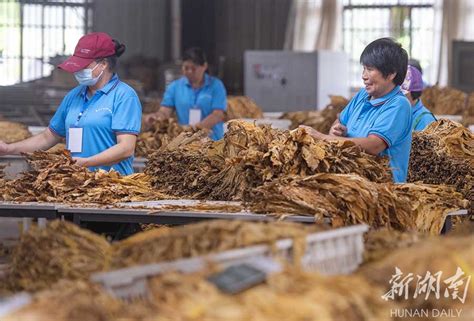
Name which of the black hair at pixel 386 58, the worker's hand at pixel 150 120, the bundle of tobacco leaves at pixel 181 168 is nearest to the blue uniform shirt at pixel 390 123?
the black hair at pixel 386 58

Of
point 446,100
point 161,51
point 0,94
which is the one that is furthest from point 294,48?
point 446,100

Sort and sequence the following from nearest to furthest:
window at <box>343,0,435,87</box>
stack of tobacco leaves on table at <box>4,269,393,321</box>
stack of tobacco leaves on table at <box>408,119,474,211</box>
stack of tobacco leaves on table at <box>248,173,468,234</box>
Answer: stack of tobacco leaves on table at <box>4,269,393,321</box> < stack of tobacco leaves on table at <box>248,173,468,234</box> < stack of tobacco leaves on table at <box>408,119,474,211</box> < window at <box>343,0,435,87</box>

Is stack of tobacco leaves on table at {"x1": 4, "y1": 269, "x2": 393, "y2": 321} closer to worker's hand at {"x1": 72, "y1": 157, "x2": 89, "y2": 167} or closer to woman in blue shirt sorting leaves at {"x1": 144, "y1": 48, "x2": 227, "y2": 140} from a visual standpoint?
worker's hand at {"x1": 72, "y1": 157, "x2": 89, "y2": 167}

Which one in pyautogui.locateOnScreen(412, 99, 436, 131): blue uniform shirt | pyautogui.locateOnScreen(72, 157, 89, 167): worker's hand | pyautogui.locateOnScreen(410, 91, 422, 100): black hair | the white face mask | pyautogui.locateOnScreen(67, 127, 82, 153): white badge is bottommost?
pyautogui.locateOnScreen(72, 157, 89, 167): worker's hand

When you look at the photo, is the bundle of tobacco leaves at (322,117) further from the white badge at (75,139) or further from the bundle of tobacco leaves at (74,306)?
the bundle of tobacco leaves at (74,306)

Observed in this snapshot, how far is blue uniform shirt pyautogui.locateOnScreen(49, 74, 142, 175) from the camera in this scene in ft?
21.5

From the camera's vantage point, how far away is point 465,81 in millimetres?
16172

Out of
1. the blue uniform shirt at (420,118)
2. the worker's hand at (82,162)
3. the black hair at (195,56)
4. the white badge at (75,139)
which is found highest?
the black hair at (195,56)

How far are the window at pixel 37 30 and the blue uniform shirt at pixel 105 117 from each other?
14390mm

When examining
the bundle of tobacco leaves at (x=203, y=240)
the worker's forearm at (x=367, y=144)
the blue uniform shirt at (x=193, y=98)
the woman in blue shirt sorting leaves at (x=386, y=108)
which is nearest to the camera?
the bundle of tobacco leaves at (x=203, y=240)

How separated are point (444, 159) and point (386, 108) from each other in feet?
3.81

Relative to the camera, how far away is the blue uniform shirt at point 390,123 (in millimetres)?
6023

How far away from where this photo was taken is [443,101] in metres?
12.9

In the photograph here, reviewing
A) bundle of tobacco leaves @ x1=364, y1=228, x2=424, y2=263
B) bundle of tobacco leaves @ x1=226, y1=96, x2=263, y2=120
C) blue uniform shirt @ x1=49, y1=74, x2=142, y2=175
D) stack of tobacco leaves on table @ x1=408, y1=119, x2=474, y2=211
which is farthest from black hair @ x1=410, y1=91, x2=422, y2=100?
bundle of tobacco leaves @ x1=226, y1=96, x2=263, y2=120
